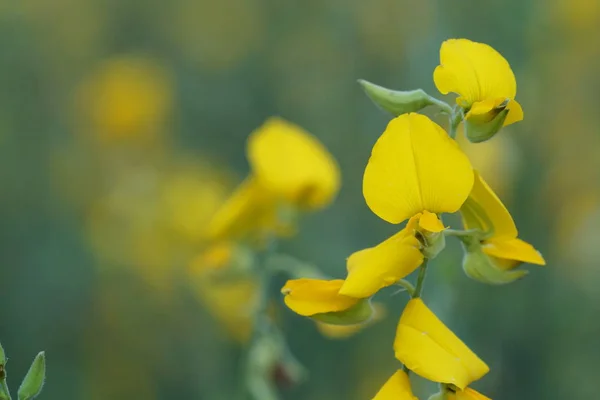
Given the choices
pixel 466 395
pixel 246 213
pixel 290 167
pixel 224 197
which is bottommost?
pixel 224 197

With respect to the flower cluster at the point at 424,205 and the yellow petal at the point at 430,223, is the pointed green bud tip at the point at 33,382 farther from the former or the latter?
the yellow petal at the point at 430,223

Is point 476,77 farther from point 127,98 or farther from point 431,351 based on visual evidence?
point 127,98

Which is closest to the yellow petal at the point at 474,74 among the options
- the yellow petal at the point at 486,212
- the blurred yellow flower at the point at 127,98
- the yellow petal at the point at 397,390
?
the yellow petal at the point at 486,212

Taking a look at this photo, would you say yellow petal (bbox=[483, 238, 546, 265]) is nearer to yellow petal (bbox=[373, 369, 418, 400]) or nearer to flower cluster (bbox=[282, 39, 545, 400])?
flower cluster (bbox=[282, 39, 545, 400])

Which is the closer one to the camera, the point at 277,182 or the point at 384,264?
the point at 384,264

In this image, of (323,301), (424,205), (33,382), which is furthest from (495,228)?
(33,382)

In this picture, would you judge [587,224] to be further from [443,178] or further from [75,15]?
[75,15]

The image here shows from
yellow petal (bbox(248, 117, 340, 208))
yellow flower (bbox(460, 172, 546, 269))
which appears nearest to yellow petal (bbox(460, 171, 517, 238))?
yellow flower (bbox(460, 172, 546, 269))
